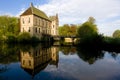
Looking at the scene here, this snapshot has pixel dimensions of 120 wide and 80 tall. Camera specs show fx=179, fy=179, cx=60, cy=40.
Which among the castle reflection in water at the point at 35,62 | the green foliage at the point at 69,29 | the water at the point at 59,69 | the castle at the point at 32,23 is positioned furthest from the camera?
the green foliage at the point at 69,29

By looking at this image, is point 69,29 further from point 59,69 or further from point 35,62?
point 59,69

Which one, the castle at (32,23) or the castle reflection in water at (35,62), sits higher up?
the castle at (32,23)

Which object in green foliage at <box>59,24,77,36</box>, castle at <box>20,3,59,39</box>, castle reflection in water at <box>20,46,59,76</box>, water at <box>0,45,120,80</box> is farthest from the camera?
green foliage at <box>59,24,77,36</box>

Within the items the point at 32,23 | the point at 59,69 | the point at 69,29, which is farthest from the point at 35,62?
the point at 69,29

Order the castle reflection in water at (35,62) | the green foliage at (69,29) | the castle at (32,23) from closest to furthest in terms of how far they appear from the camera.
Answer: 1. the castle reflection in water at (35,62)
2. the castle at (32,23)
3. the green foliage at (69,29)

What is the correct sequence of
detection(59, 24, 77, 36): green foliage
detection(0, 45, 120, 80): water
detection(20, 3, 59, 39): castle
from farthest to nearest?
detection(59, 24, 77, 36): green foliage < detection(20, 3, 59, 39): castle < detection(0, 45, 120, 80): water

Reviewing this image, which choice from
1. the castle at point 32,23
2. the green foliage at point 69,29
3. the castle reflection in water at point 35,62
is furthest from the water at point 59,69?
the green foliage at point 69,29

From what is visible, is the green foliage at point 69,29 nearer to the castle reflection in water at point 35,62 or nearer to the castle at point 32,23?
the castle at point 32,23

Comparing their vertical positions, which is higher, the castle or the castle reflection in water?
the castle

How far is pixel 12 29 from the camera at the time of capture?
6475cm

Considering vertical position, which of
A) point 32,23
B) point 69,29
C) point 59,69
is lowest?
point 59,69

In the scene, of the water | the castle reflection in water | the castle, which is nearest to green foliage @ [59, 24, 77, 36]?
the castle

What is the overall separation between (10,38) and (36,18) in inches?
412

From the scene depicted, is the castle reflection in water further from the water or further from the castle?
the castle
